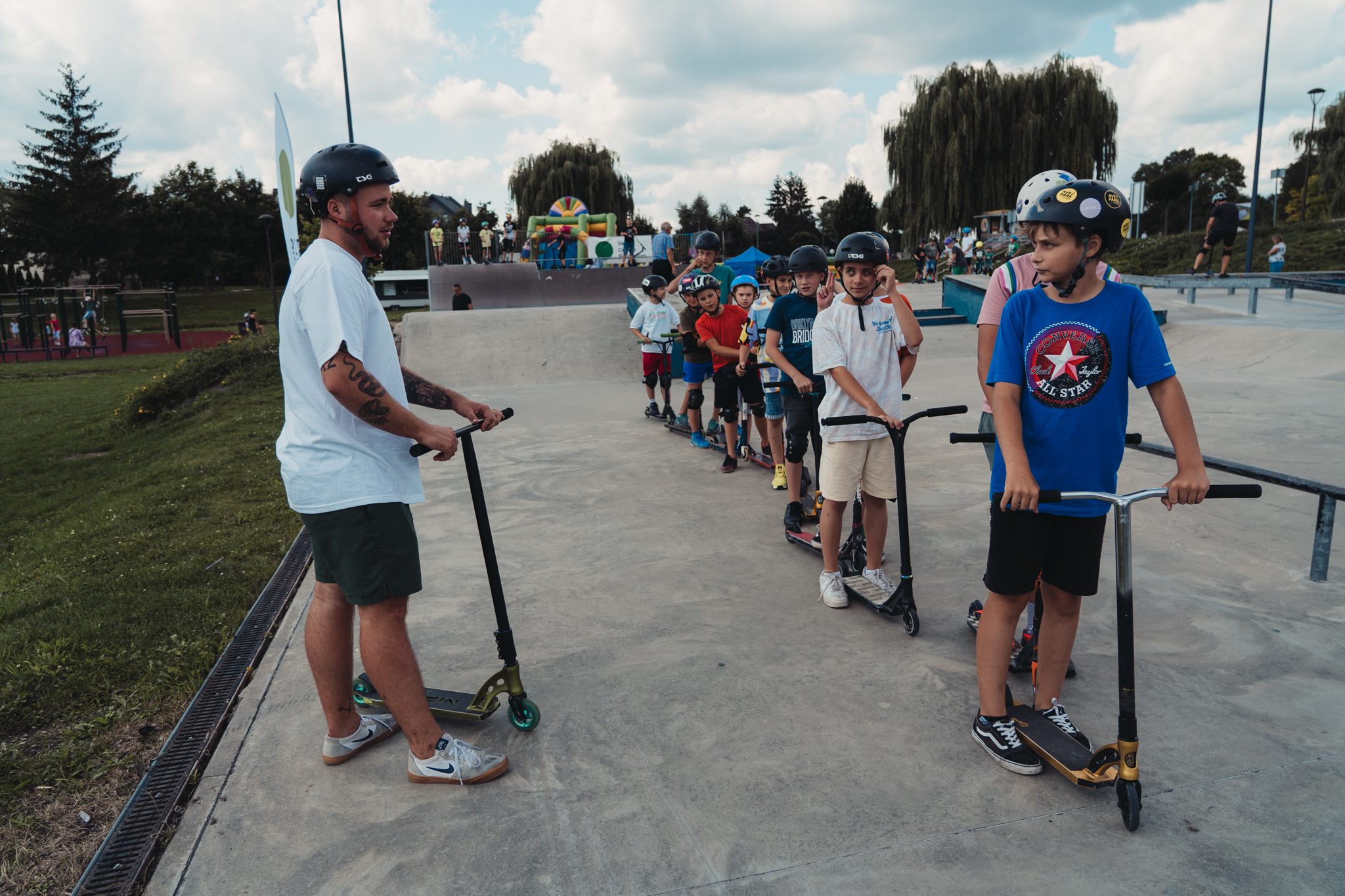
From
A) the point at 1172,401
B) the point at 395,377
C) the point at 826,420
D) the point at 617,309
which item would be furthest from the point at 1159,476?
the point at 617,309

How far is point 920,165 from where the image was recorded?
30.3 m

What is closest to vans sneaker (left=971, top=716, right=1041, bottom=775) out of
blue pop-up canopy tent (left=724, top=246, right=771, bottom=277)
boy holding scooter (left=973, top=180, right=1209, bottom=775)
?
boy holding scooter (left=973, top=180, right=1209, bottom=775)

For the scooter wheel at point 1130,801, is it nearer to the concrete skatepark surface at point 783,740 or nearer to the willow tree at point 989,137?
the concrete skatepark surface at point 783,740

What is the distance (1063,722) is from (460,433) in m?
2.30

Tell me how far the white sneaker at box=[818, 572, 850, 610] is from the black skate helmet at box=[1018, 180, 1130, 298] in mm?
2011

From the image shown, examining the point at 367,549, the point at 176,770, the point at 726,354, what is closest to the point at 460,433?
the point at 367,549

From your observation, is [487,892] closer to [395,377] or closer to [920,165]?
[395,377]

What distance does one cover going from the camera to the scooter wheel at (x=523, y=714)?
9.70ft

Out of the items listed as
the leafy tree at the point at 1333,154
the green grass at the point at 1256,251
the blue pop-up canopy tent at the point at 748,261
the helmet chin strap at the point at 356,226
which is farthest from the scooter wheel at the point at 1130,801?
the leafy tree at the point at 1333,154

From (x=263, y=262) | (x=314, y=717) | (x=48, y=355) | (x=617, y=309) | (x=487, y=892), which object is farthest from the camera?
(x=263, y=262)

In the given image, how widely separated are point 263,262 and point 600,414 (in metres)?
72.4

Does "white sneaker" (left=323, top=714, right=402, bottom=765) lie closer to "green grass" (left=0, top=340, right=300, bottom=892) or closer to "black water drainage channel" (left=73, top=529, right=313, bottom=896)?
"black water drainage channel" (left=73, top=529, right=313, bottom=896)

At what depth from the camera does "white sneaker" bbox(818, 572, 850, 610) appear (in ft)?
13.2

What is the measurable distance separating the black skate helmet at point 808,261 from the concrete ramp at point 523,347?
890cm
